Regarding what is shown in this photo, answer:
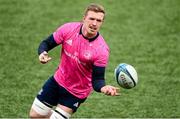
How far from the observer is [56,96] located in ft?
25.3

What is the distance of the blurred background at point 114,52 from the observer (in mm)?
9852

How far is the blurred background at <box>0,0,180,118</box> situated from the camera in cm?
985

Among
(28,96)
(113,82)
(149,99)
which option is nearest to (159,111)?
(149,99)

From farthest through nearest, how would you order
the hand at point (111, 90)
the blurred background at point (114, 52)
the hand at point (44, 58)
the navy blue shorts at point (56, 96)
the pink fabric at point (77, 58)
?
the blurred background at point (114, 52), the navy blue shorts at point (56, 96), the pink fabric at point (77, 58), the hand at point (44, 58), the hand at point (111, 90)

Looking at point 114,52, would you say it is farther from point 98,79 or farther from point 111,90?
point 111,90

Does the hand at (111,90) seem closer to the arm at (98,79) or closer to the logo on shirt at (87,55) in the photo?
the arm at (98,79)

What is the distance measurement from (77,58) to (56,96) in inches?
28.4

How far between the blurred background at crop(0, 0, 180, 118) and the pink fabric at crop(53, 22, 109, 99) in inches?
78.5

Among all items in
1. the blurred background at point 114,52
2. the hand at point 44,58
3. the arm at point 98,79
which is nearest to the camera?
the arm at point 98,79

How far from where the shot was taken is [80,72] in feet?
24.4

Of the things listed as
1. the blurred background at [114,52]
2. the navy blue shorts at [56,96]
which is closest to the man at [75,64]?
the navy blue shorts at [56,96]

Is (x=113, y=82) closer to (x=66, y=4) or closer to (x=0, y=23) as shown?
(x=0, y=23)

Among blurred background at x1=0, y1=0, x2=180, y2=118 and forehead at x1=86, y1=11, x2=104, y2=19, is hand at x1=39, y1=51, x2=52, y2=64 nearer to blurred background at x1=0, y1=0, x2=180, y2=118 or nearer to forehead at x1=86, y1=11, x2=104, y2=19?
forehead at x1=86, y1=11, x2=104, y2=19

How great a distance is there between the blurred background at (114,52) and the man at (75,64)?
5.85 feet
